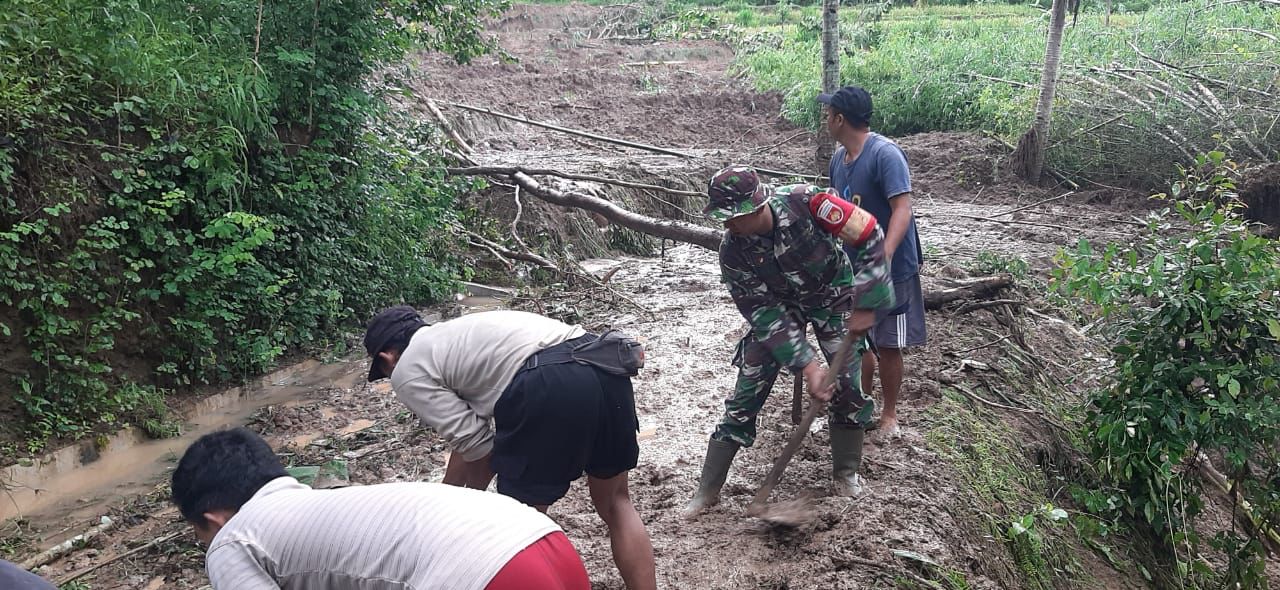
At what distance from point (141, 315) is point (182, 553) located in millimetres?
2317

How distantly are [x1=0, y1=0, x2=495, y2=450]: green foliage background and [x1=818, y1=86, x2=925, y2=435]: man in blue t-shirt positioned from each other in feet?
12.4

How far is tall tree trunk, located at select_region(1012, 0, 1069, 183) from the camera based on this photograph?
33.6 feet

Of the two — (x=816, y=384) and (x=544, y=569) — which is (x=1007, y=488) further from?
(x=544, y=569)

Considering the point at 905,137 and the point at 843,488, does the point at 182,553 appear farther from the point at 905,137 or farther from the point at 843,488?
the point at 905,137

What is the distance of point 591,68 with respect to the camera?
60.4ft

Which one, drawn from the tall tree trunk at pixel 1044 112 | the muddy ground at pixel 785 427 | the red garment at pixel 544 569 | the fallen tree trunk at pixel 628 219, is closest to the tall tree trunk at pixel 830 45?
the muddy ground at pixel 785 427

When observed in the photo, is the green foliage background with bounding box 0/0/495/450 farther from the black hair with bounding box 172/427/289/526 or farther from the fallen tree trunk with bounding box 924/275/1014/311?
the fallen tree trunk with bounding box 924/275/1014/311

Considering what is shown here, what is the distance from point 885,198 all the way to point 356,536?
9.95 feet

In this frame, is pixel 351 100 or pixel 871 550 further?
pixel 351 100

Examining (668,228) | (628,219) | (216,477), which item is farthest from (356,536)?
(628,219)

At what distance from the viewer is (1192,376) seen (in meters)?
4.31

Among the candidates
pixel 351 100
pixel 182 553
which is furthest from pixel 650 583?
pixel 351 100

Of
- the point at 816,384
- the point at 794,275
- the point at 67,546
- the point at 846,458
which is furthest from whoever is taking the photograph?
the point at 67,546

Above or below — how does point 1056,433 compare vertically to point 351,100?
below
